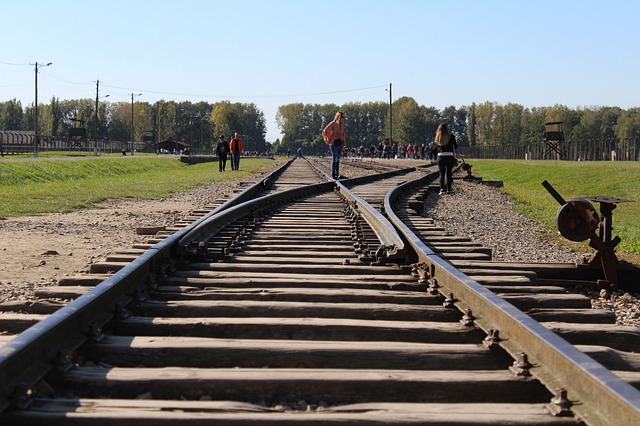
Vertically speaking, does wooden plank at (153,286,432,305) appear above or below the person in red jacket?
below

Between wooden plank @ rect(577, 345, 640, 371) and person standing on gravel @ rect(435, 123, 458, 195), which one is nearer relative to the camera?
wooden plank @ rect(577, 345, 640, 371)

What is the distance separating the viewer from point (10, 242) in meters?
8.83

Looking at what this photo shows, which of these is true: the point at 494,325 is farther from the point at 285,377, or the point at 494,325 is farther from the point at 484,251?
the point at 484,251

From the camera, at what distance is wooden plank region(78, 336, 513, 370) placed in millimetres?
3365

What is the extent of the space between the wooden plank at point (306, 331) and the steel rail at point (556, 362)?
192 mm

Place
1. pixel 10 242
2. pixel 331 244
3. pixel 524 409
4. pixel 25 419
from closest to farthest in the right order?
1. pixel 25 419
2. pixel 524 409
3. pixel 331 244
4. pixel 10 242

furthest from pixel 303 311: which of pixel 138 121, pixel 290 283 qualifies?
pixel 138 121

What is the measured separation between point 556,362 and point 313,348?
1.02 metres

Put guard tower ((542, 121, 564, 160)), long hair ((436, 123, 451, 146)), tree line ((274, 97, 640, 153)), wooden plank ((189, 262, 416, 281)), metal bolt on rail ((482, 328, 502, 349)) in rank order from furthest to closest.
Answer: tree line ((274, 97, 640, 153)) → guard tower ((542, 121, 564, 160)) → long hair ((436, 123, 451, 146)) → wooden plank ((189, 262, 416, 281)) → metal bolt on rail ((482, 328, 502, 349))

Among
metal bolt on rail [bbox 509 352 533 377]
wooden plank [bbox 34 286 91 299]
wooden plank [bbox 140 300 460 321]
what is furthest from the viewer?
wooden plank [bbox 34 286 91 299]

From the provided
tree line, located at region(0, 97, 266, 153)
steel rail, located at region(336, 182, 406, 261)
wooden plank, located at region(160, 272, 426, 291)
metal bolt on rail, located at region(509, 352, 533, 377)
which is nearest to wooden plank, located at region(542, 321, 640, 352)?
metal bolt on rail, located at region(509, 352, 533, 377)

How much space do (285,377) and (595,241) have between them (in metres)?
4.44

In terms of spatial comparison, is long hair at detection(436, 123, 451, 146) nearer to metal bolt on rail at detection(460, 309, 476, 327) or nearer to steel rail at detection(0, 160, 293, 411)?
steel rail at detection(0, 160, 293, 411)

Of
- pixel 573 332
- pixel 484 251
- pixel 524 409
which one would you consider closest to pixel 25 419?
pixel 524 409
